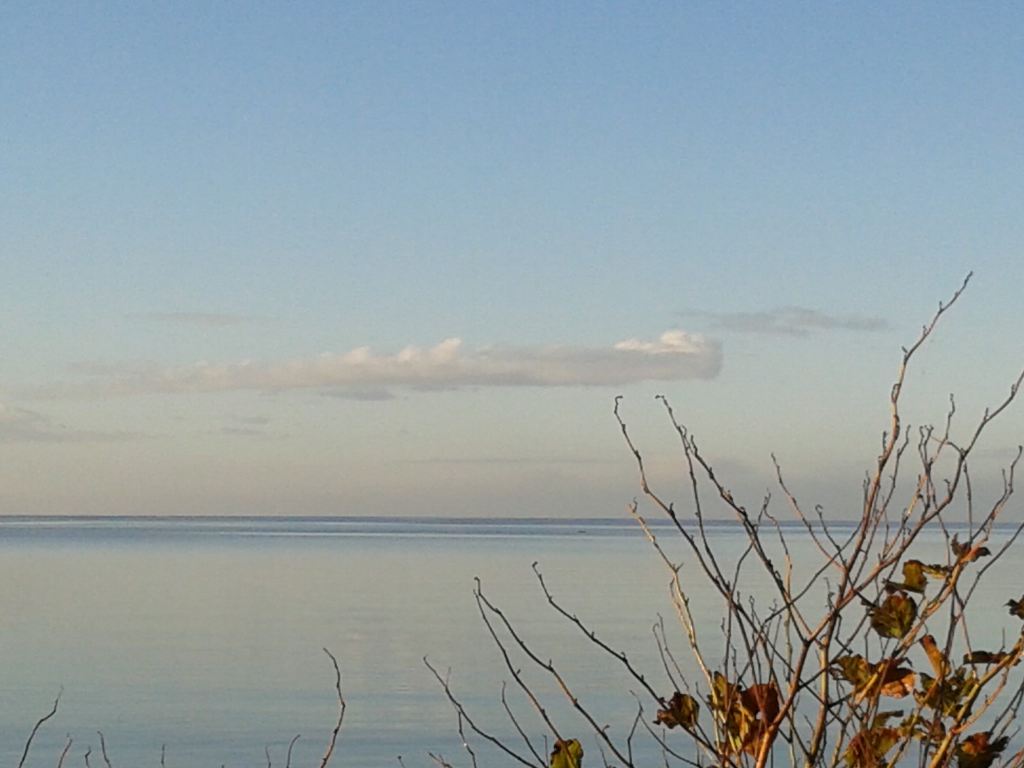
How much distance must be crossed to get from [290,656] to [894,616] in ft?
57.0

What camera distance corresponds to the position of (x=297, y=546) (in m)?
64.5

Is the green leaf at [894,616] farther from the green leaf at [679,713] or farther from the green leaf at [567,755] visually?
the green leaf at [567,755]

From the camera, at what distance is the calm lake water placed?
13.6 m

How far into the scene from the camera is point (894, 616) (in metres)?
2.59

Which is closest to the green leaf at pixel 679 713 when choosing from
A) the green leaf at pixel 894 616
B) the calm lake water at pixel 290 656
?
the green leaf at pixel 894 616

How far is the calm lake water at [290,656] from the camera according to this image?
44.7 ft

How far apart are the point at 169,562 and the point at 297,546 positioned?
60.4ft

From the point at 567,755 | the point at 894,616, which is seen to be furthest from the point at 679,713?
the point at 894,616

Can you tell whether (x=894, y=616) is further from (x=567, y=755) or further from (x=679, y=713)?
(x=567, y=755)

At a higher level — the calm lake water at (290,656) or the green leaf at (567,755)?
the green leaf at (567,755)

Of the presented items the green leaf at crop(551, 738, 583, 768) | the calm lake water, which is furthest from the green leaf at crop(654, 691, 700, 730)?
the calm lake water

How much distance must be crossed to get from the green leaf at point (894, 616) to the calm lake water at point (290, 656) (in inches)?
230

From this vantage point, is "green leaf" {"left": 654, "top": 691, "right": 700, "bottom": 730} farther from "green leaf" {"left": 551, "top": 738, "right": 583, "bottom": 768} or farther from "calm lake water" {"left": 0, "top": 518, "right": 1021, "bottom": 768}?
"calm lake water" {"left": 0, "top": 518, "right": 1021, "bottom": 768}

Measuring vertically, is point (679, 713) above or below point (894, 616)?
below
